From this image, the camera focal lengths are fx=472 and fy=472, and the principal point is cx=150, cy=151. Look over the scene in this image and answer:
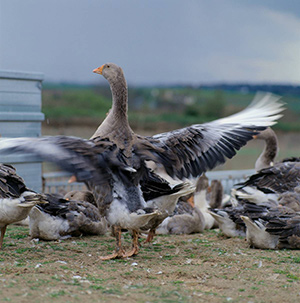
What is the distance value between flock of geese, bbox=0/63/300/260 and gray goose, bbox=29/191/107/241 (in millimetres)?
13

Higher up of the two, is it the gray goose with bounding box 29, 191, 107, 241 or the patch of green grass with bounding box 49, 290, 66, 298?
the patch of green grass with bounding box 49, 290, 66, 298

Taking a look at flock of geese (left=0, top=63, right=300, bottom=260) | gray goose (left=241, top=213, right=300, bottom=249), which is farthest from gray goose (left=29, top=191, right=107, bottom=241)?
gray goose (left=241, top=213, right=300, bottom=249)

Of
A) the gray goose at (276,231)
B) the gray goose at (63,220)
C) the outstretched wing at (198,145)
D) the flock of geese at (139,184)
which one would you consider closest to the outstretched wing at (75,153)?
the flock of geese at (139,184)

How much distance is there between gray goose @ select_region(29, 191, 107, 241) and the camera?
20.0 ft

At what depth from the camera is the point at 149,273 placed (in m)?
4.57

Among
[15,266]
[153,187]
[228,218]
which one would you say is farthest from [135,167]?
[228,218]

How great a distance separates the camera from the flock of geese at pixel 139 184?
4.93 meters

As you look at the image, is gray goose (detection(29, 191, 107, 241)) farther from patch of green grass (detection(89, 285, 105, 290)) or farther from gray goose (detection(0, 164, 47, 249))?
patch of green grass (detection(89, 285, 105, 290))

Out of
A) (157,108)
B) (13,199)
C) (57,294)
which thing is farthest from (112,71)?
(157,108)

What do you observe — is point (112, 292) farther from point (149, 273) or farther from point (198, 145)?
point (198, 145)

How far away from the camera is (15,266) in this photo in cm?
466

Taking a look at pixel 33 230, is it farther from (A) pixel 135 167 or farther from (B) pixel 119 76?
(B) pixel 119 76

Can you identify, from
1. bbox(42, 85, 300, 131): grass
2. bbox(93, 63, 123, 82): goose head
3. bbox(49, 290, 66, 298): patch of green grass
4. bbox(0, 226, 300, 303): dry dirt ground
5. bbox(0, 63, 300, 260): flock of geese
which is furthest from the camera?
bbox(42, 85, 300, 131): grass

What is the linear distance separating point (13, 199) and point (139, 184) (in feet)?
4.66
